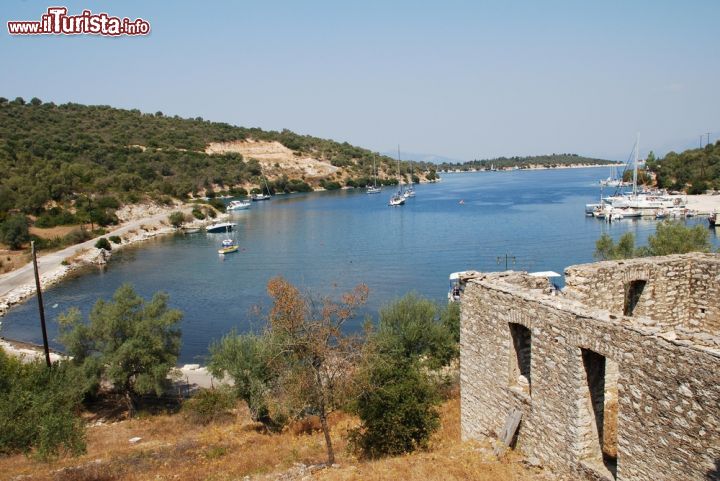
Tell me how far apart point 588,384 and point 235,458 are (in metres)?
11.9

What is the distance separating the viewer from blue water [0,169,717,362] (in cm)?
4375

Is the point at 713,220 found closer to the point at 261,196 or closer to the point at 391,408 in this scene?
the point at 391,408

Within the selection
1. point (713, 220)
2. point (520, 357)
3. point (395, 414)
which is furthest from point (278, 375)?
point (713, 220)

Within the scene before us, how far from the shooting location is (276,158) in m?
157

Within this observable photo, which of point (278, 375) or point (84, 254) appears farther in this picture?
point (84, 254)

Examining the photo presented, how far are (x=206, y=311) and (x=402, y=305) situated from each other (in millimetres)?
23046

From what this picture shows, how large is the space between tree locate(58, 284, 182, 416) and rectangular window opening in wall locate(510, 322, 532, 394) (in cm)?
1881

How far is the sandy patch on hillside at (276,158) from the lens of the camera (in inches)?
5940

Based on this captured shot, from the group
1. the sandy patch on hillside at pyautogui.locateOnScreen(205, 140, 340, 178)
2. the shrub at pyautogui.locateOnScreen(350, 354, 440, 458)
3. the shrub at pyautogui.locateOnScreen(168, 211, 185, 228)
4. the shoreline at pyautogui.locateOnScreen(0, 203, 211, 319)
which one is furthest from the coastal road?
the sandy patch on hillside at pyautogui.locateOnScreen(205, 140, 340, 178)

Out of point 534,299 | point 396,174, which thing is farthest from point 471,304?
point 396,174

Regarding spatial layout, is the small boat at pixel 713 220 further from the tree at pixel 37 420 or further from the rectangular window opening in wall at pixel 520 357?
the tree at pixel 37 420

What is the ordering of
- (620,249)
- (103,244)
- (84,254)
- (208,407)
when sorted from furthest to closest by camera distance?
(103,244) → (84,254) → (620,249) → (208,407)

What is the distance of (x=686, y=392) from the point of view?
24.0 ft

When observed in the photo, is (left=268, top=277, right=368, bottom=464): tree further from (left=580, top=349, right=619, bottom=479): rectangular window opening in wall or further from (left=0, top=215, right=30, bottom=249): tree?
(left=0, top=215, right=30, bottom=249): tree
